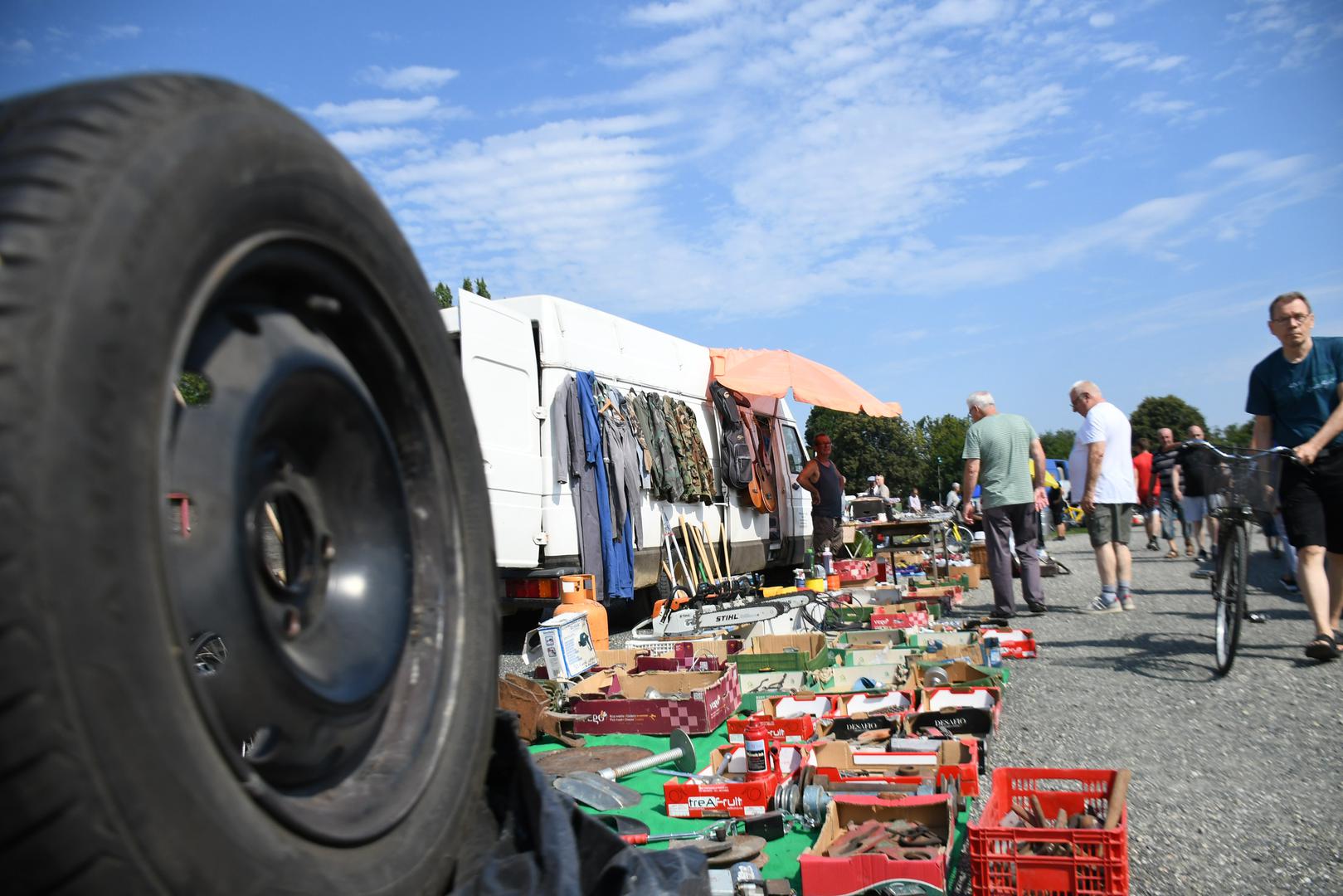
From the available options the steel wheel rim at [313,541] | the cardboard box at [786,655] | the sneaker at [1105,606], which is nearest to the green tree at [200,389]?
the steel wheel rim at [313,541]

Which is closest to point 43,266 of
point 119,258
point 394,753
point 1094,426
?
point 119,258

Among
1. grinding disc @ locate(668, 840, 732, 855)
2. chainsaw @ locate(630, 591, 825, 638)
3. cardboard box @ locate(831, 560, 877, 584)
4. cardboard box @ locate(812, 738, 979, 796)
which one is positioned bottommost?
grinding disc @ locate(668, 840, 732, 855)

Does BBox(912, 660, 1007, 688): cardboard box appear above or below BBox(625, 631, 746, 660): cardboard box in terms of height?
→ below

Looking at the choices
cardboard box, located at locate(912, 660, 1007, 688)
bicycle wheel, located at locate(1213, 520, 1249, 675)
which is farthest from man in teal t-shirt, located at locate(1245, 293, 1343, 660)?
cardboard box, located at locate(912, 660, 1007, 688)

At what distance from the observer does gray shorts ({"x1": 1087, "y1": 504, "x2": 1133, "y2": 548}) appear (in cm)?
878

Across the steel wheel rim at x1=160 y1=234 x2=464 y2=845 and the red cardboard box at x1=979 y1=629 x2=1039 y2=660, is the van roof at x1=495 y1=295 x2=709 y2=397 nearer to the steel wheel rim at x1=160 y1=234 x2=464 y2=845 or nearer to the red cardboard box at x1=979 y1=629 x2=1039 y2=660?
the red cardboard box at x1=979 y1=629 x2=1039 y2=660

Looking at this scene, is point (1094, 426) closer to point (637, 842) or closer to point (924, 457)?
point (637, 842)

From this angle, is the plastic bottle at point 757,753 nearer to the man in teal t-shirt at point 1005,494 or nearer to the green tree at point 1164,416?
the man in teal t-shirt at point 1005,494

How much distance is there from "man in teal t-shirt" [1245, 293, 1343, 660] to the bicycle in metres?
0.14

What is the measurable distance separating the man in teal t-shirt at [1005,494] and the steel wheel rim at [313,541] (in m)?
7.64

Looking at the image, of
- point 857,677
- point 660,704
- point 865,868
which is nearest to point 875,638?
point 857,677

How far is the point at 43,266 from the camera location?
102 cm

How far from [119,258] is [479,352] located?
705cm

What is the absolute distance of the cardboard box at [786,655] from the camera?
593 centimetres
